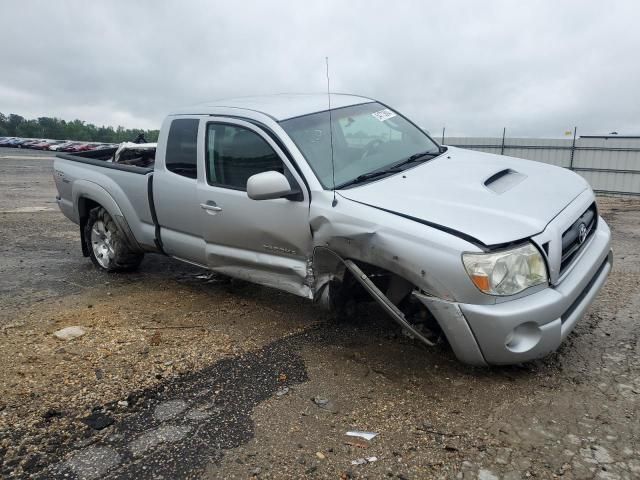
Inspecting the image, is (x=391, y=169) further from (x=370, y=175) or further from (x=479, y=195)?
(x=479, y=195)

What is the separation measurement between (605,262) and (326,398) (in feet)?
7.30

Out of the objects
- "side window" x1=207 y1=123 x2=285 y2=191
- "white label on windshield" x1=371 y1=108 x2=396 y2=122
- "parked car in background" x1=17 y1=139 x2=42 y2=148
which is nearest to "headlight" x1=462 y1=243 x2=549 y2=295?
"side window" x1=207 y1=123 x2=285 y2=191

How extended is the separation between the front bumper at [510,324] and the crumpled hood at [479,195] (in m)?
0.37

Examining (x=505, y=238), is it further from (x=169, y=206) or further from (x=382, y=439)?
(x=169, y=206)

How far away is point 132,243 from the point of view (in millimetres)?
5254

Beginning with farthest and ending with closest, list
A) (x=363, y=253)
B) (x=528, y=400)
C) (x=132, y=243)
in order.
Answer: (x=132, y=243) → (x=363, y=253) → (x=528, y=400)

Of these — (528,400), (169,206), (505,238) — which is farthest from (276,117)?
(528,400)

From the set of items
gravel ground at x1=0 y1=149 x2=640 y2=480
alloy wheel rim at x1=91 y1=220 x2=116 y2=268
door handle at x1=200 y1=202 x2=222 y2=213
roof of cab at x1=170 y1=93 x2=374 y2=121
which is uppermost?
roof of cab at x1=170 y1=93 x2=374 y2=121

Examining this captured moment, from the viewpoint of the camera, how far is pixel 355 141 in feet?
13.3

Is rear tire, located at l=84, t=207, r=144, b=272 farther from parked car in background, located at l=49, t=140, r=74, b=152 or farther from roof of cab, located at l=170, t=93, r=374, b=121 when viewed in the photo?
parked car in background, located at l=49, t=140, r=74, b=152

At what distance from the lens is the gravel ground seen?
8.13 feet

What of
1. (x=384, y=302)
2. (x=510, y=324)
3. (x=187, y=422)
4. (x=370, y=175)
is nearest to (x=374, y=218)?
(x=384, y=302)

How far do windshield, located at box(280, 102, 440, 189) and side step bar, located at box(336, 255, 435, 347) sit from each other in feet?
2.02

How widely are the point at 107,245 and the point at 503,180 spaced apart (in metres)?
4.24
